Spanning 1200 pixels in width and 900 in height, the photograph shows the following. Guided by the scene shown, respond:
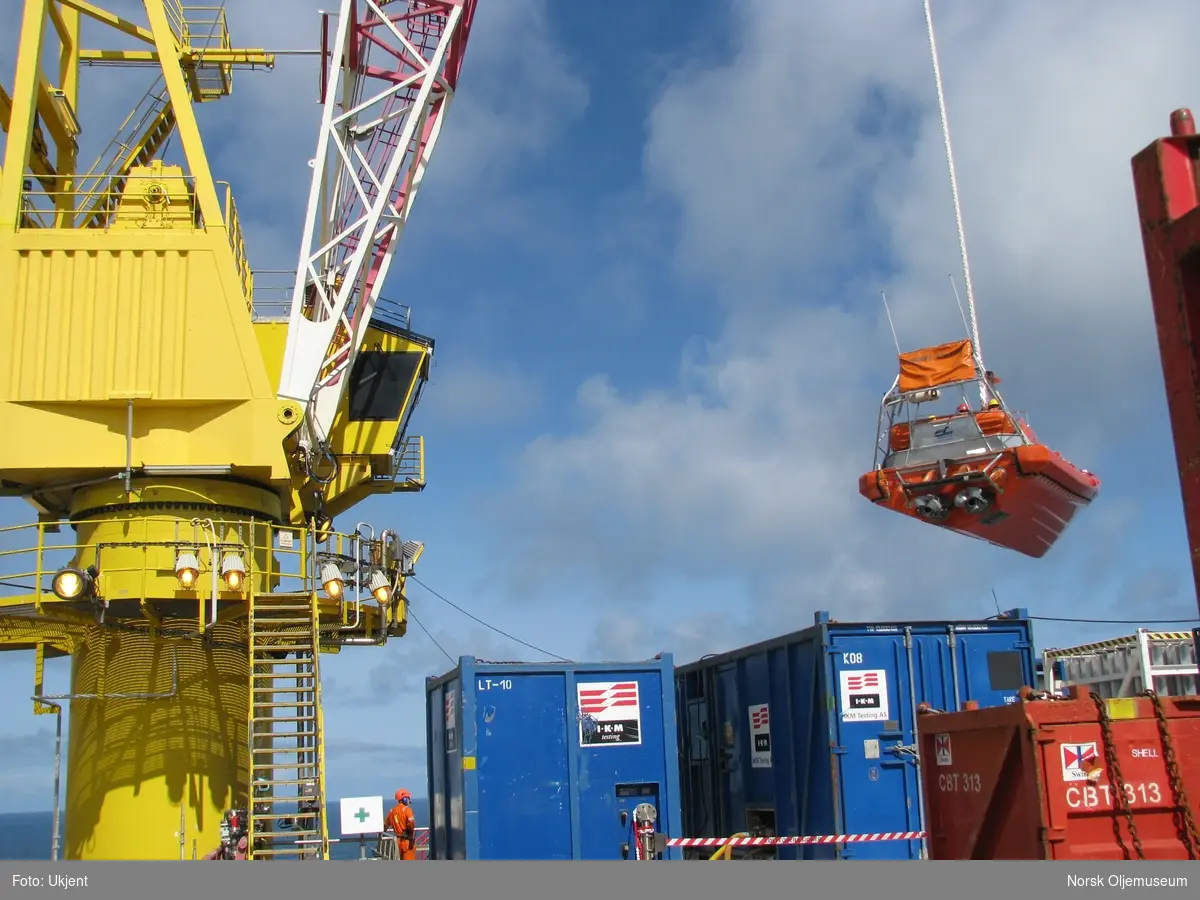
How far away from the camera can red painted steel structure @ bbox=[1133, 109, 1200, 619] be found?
727cm

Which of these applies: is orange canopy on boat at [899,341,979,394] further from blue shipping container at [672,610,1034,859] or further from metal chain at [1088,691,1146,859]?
metal chain at [1088,691,1146,859]

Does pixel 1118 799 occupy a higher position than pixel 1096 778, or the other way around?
pixel 1096 778

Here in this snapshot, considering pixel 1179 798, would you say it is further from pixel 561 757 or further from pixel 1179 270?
pixel 561 757

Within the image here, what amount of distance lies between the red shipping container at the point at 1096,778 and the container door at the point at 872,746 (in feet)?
14.8

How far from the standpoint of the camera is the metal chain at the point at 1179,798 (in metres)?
9.94

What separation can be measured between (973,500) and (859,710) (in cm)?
367

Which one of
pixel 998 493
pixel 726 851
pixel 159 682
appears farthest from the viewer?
pixel 159 682

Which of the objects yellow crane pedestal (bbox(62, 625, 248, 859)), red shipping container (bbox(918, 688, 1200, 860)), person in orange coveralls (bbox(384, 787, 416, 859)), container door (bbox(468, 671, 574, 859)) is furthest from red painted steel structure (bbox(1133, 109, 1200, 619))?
yellow crane pedestal (bbox(62, 625, 248, 859))

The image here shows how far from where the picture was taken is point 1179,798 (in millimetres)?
10055

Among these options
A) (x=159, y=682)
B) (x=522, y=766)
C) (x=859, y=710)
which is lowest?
(x=522, y=766)

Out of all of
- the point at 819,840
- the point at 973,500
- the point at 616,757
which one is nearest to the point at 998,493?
the point at 973,500

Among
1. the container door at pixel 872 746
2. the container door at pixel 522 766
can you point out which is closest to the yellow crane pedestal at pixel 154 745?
the container door at pixel 522 766

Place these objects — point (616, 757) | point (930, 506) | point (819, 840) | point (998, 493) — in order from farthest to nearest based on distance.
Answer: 1. point (930, 506)
2. point (998, 493)
3. point (616, 757)
4. point (819, 840)

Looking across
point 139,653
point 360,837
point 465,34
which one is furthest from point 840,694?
point 465,34
